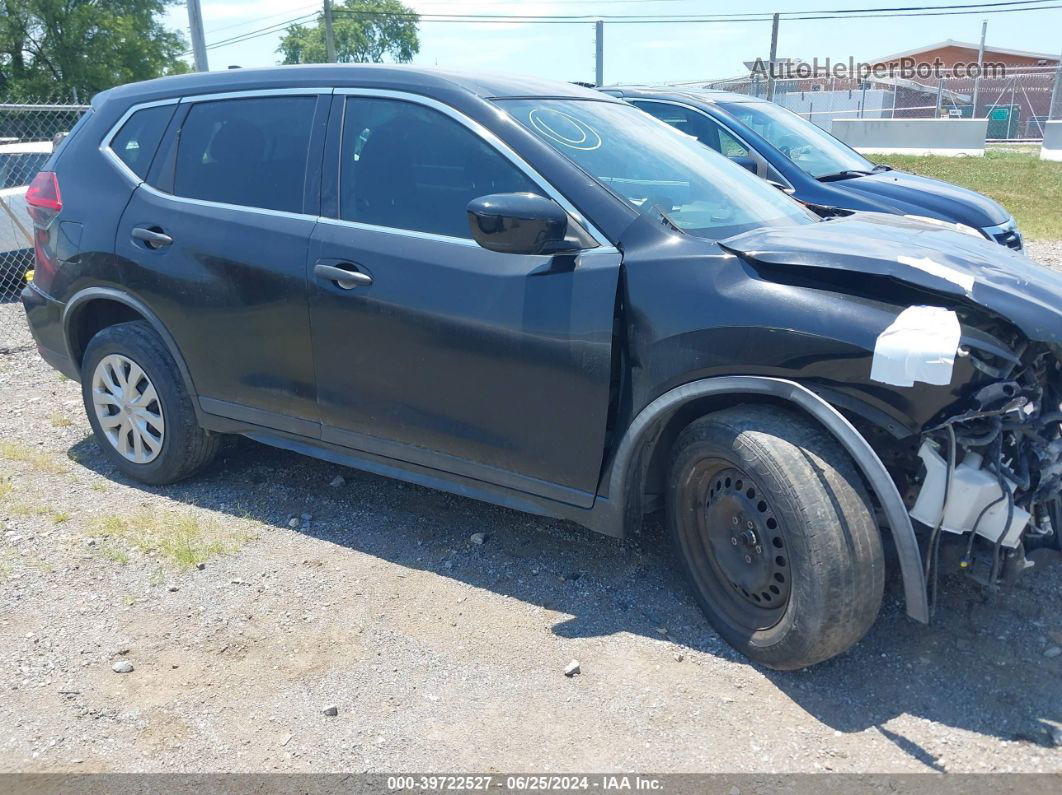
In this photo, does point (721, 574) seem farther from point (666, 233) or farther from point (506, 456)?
point (666, 233)

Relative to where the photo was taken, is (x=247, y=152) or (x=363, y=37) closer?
(x=247, y=152)

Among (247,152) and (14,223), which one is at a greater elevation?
(247,152)

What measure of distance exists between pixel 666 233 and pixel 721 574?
122cm

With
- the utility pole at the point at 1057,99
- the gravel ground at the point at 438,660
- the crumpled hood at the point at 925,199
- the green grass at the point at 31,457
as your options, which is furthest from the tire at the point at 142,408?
the utility pole at the point at 1057,99

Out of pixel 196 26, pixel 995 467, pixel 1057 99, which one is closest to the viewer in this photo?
pixel 995 467

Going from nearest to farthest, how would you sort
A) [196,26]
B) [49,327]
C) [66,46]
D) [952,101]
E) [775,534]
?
[775,534], [49,327], [196,26], [66,46], [952,101]

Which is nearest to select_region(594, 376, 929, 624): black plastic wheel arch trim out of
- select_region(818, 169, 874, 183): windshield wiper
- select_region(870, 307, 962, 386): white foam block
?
select_region(870, 307, 962, 386): white foam block

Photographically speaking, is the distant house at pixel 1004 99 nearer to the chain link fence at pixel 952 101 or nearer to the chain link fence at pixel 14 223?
the chain link fence at pixel 952 101

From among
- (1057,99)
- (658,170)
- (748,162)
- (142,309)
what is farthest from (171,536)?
(1057,99)

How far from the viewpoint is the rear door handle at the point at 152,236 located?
451 centimetres

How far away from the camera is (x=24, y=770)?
2.93 meters

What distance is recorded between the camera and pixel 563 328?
11.4 ft

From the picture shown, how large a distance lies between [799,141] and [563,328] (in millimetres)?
5961

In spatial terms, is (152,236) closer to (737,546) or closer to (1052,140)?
(737,546)
